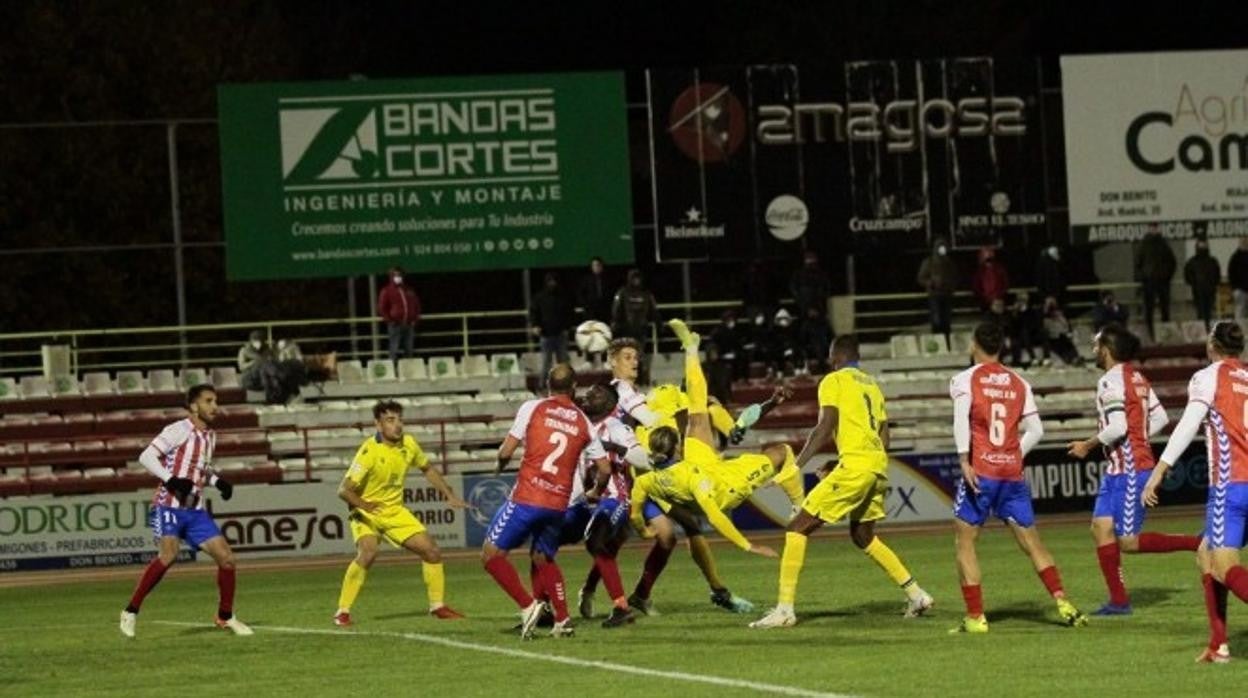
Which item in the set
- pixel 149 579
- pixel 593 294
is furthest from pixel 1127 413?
pixel 593 294

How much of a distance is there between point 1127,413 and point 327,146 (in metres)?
23.2

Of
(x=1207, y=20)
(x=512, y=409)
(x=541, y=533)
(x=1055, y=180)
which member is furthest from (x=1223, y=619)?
(x=1207, y=20)

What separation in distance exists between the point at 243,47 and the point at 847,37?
19818mm

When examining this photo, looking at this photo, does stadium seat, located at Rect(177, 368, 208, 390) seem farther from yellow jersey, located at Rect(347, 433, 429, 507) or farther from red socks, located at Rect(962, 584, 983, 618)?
red socks, located at Rect(962, 584, 983, 618)

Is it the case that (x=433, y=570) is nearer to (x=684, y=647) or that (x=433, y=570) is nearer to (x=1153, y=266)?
(x=684, y=647)

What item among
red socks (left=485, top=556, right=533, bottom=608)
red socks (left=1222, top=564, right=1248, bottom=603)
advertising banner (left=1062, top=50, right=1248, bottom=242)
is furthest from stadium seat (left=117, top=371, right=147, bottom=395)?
red socks (left=1222, top=564, right=1248, bottom=603)

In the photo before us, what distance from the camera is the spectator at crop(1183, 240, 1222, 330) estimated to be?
40312 millimetres

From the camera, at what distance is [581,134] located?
39.8 meters

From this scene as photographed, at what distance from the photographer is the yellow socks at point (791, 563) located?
17578 millimetres

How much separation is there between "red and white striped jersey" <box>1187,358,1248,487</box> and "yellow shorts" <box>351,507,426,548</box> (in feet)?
25.7

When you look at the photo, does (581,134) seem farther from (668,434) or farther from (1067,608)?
(1067,608)

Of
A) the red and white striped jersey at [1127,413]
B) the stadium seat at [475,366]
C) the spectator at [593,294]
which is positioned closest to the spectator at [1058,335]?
the spectator at [593,294]

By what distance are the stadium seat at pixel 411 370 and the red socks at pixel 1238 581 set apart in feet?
87.8

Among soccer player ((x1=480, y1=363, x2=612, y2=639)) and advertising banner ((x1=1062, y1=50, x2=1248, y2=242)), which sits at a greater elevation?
advertising banner ((x1=1062, y1=50, x2=1248, y2=242))
